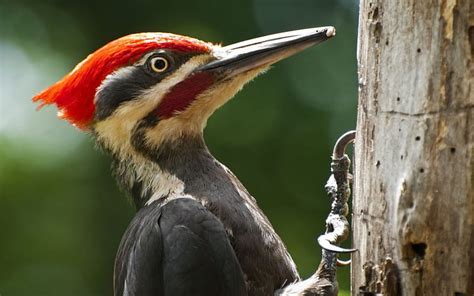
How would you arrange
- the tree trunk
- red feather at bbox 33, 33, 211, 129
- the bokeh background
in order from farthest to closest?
the bokeh background < red feather at bbox 33, 33, 211, 129 < the tree trunk

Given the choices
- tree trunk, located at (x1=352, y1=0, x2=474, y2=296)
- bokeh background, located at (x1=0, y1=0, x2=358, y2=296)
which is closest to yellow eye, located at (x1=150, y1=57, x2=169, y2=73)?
tree trunk, located at (x1=352, y1=0, x2=474, y2=296)

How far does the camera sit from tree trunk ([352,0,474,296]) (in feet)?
11.0

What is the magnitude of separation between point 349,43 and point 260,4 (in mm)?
908

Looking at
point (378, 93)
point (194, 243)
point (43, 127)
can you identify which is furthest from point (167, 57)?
point (43, 127)

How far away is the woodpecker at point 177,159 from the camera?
4.18 metres

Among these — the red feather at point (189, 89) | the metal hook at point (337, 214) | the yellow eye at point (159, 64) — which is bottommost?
the metal hook at point (337, 214)

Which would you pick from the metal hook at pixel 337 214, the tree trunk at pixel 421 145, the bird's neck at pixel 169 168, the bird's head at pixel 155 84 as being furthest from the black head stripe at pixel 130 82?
the tree trunk at pixel 421 145

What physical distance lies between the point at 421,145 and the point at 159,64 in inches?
62.9

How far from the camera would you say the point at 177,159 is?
15.0 ft

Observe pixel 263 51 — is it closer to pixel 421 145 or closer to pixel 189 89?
pixel 189 89

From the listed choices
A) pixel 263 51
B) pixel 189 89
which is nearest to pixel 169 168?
pixel 189 89

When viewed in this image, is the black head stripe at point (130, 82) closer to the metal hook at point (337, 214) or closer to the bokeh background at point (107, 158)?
the metal hook at point (337, 214)

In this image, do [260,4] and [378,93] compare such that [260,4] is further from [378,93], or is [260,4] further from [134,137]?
[378,93]

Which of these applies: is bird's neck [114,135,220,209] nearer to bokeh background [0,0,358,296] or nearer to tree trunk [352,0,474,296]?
tree trunk [352,0,474,296]
